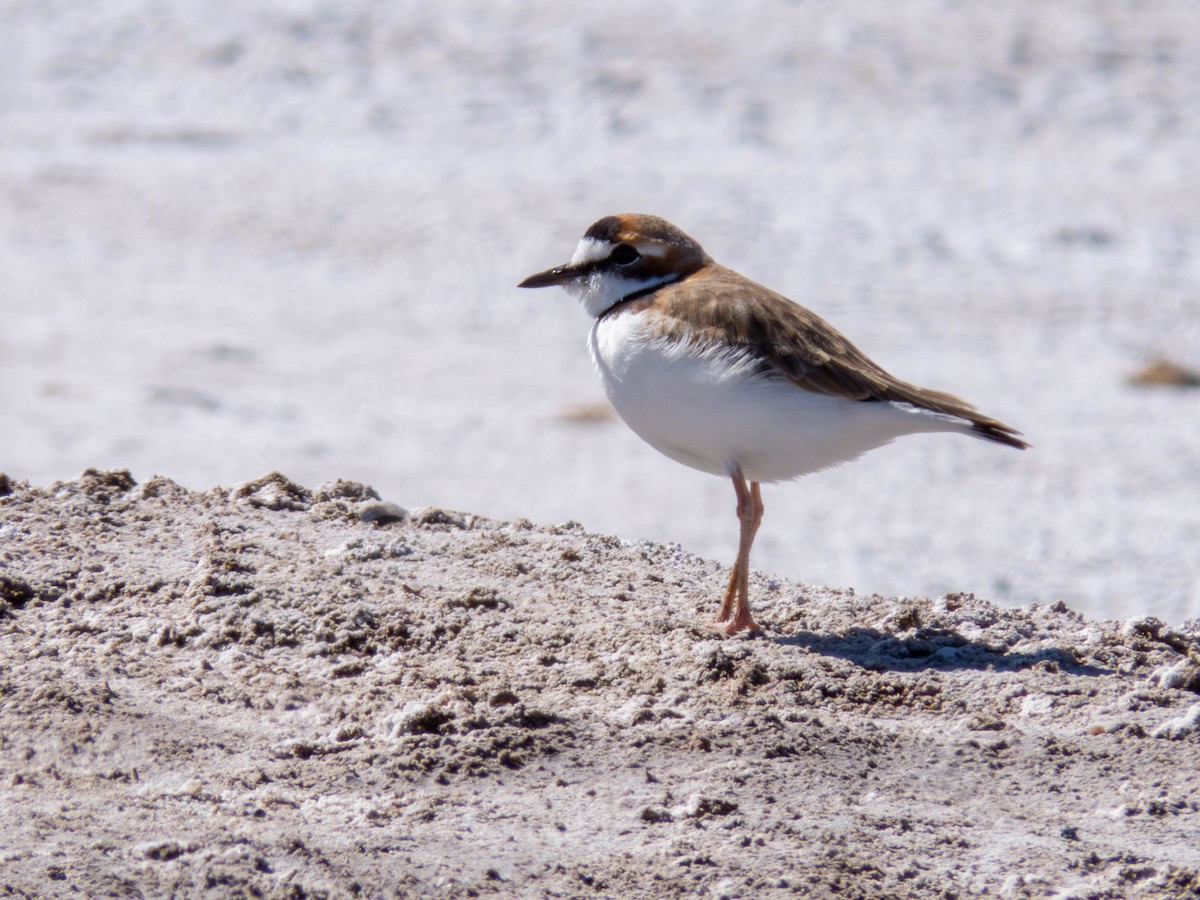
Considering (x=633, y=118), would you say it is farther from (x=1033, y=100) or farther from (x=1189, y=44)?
(x=1189, y=44)

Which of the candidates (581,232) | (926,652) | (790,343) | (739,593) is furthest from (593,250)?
(581,232)

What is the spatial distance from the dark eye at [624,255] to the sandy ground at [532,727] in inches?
38.2

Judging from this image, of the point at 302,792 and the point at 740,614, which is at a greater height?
the point at 740,614

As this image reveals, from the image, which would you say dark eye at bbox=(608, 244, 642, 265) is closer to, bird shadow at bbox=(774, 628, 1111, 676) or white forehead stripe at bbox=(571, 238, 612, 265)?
white forehead stripe at bbox=(571, 238, 612, 265)

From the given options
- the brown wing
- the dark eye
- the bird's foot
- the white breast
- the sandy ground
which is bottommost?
the sandy ground

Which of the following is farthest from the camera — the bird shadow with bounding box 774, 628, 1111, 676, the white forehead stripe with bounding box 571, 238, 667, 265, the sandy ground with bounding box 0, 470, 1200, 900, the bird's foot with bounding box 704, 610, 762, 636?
the white forehead stripe with bounding box 571, 238, 667, 265

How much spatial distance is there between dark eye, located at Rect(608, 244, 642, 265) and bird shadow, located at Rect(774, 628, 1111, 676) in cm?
132

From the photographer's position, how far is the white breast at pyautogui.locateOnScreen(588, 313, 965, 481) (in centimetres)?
424

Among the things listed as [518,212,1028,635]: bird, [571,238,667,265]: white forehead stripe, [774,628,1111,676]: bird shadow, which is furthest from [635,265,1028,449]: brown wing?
[774,628,1111,676]: bird shadow

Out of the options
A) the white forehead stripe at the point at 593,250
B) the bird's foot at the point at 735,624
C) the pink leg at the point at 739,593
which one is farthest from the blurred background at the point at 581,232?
the bird's foot at the point at 735,624

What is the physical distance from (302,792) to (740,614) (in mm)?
1491

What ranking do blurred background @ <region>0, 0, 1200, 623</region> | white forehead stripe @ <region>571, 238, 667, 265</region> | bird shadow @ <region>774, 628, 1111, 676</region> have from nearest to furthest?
bird shadow @ <region>774, 628, 1111, 676</region> → white forehead stripe @ <region>571, 238, 667, 265</region> → blurred background @ <region>0, 0, 1200, 623</region>

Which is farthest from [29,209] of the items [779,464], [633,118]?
[779,464]

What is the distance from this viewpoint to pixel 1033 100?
14.0 m
